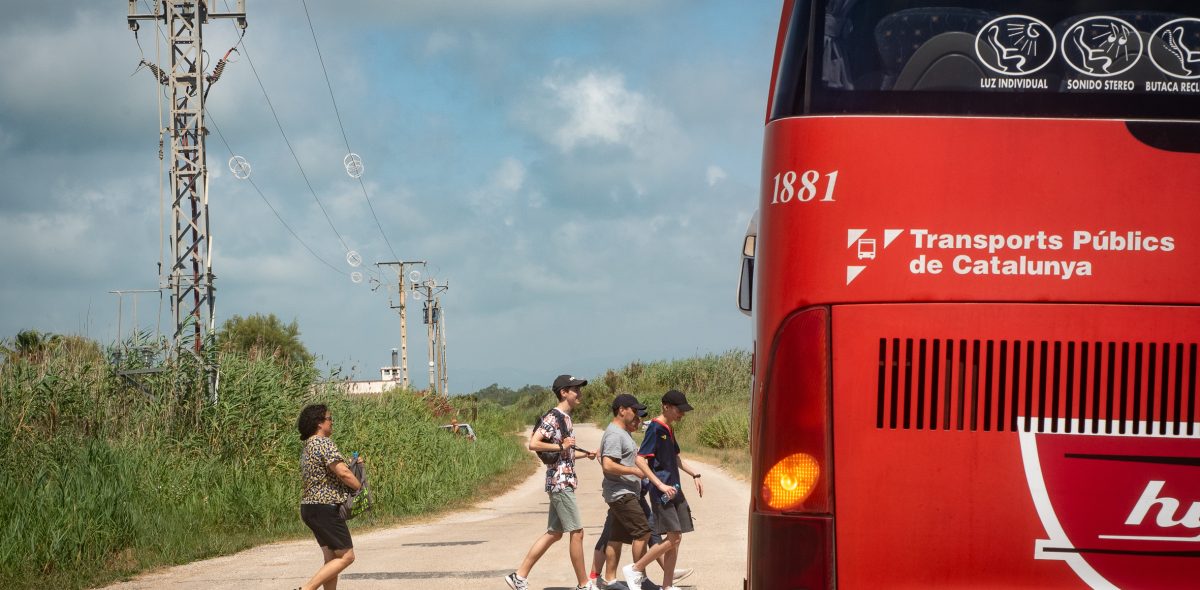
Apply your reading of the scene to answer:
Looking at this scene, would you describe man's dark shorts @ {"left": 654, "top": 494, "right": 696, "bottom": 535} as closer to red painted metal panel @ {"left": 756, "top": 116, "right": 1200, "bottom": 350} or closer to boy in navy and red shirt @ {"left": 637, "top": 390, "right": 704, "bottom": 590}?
→ boy in navy and red shirt @ {"left": 637, "top": 390, "right": 704, "bottom": 590}

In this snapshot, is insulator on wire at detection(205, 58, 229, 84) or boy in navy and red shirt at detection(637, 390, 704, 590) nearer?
boy in navy and red shirt at detection(637, 390, 704, 590)


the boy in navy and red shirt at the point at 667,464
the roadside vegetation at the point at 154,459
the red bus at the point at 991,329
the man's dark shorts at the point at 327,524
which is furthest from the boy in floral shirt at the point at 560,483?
the red bus at the point at 991,329

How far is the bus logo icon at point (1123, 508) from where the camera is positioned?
4387 millimetres

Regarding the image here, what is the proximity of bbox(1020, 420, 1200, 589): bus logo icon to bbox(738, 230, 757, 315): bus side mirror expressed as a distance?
2.16 metres

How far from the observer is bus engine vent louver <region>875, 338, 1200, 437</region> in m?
4.47

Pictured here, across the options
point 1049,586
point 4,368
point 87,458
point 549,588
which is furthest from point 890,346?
point 4,368

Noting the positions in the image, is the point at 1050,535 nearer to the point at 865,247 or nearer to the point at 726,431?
the point at 865,247

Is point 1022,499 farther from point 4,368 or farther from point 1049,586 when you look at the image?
point 4,368

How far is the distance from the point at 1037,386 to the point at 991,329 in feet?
0.86

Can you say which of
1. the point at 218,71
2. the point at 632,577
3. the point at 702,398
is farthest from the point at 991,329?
the point at 702,398

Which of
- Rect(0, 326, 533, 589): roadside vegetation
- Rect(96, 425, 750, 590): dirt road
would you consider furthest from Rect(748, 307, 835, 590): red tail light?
Rect(0, 326, 533, 589): roadside vegetation

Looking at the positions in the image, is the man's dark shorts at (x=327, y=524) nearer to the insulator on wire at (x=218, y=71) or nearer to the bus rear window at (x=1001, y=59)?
the bus rear window at (x=1001, y=59)

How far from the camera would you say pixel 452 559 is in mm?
14570

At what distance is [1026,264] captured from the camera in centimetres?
455
